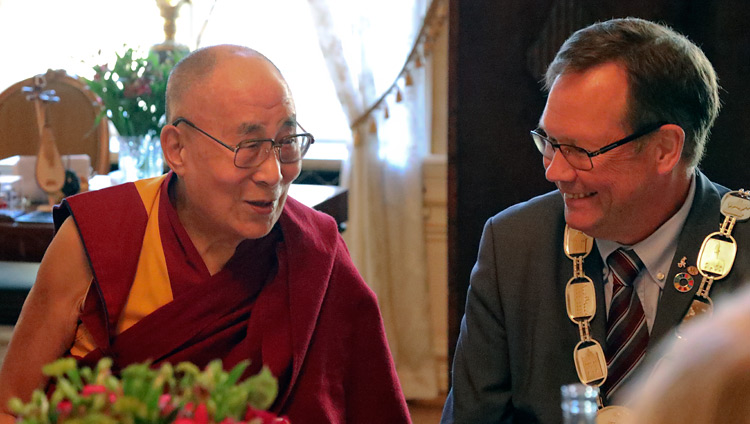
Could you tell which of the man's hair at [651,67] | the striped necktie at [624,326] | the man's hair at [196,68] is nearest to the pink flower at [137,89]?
the man's hair at [196,68]

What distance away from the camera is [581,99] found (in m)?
1.47

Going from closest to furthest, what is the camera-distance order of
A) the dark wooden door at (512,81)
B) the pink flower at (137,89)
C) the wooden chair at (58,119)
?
the dark wooden door at (512,81), the pink flower at (137,89), the wooden chair at (58,119)

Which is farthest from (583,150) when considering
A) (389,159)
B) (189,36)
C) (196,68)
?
(189,36)

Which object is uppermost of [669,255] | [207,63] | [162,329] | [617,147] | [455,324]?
[207,63]

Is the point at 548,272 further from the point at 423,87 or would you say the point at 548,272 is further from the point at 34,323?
the point at 423,87

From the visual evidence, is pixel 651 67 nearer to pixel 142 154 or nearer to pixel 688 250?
pixel 688 250

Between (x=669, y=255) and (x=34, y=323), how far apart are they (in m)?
1.13

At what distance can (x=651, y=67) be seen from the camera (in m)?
1.47

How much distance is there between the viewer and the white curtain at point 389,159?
354cm

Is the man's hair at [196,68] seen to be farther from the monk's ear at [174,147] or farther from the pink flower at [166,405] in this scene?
the pink flower at [166,405]

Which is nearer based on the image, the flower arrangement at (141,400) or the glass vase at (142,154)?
the flower arrangement at (141,400)

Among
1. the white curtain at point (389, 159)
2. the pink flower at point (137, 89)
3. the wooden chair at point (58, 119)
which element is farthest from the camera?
the white curtain at point (389, 159)

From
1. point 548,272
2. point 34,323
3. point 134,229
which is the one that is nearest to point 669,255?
point 548,272

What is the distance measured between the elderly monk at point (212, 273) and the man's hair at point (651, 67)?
0.53 meters
